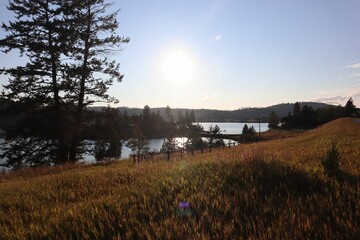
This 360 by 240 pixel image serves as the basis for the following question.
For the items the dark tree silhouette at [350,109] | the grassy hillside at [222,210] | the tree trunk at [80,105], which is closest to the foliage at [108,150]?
the tree trunk at [80,105]

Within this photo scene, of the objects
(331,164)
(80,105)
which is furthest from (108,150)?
(331,164)

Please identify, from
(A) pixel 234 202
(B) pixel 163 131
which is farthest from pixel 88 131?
(B) pixel 163 131

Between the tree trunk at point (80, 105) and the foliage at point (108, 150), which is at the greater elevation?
the tree trunk at point (80, 105)

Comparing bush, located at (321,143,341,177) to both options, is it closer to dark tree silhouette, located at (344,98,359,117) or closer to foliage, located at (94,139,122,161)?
foliage, located at (94,139,122,161)

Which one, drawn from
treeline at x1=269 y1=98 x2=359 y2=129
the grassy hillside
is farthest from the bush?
treeline at x1=269 y1=98 x2=359 y2=129

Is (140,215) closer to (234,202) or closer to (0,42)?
(234,202)

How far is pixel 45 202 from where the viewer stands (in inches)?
259

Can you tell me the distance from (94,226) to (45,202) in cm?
323

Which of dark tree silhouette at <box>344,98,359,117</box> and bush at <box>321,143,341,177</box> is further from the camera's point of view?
dark tree silhouette at <box>344,98,359,117</box>

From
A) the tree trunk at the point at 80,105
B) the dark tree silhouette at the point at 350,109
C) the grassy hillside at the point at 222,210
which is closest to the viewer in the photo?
the grassy hillside at the point at 222,210

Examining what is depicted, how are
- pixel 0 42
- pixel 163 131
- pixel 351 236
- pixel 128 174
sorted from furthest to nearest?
pixel 163 131
pixel 0 42
pixel 128 174
pixel 351 236

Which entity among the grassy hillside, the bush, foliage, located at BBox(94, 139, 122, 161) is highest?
the bush

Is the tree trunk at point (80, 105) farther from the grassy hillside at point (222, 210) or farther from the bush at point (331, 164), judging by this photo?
the bush at point (331, 164)

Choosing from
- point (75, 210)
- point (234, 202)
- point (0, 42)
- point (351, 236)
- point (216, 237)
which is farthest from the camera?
point (0, 42)
